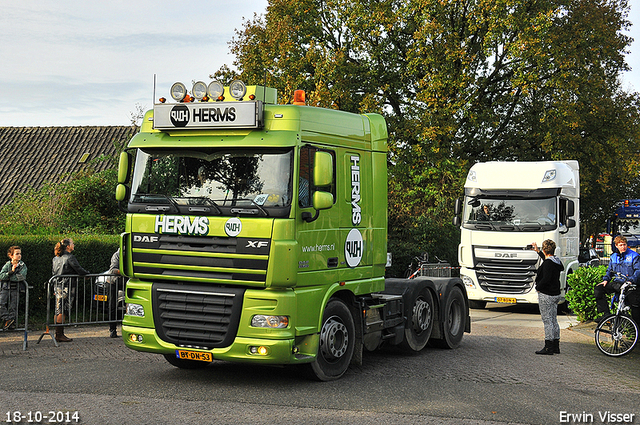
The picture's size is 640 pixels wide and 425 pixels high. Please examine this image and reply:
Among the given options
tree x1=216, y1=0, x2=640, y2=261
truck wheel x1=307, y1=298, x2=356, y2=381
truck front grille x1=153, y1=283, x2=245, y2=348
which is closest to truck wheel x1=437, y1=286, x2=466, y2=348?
truck wheel x1=307, y1=298, x2=356, y2=381

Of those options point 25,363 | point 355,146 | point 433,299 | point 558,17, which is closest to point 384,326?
point 433,299

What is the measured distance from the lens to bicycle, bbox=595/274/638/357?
10.8 m

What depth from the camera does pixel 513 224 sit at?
16.5 metres

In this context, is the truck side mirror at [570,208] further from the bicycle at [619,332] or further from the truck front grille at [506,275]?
the bicycle at [619,332]

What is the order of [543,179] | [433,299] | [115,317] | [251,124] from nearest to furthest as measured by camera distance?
[251,124] < [433,299] < [115,317] < [543,179]

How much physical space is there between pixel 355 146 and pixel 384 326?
2.50m

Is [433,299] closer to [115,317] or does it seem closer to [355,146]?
[355,146]

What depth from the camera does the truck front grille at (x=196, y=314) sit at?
8.02 m


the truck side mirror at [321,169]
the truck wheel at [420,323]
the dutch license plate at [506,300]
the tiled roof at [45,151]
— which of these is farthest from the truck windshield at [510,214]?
the tiled roof at [45,151]

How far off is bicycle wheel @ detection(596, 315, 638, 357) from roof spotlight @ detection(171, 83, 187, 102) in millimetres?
7082

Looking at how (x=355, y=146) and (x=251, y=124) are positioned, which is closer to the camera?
(x=251, y=124)

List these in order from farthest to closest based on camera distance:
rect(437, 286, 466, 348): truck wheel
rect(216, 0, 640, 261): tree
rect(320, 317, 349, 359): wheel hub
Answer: rect(216, 0, 640, 261): tree
rect(437, 286, 466, 348): truck wheel
rect(320, 317, 349, 359): wheel hub

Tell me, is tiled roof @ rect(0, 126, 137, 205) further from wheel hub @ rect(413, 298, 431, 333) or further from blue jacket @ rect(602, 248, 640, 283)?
blue jacket @ rect(602, 248, 640, 283)

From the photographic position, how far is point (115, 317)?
40.8ft
